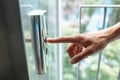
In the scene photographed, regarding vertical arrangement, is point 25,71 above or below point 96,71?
above

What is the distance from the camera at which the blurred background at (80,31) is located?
2.95ft

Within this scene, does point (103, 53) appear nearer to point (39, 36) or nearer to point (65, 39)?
point (65, 39)

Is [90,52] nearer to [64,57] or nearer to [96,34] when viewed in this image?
[96,34]

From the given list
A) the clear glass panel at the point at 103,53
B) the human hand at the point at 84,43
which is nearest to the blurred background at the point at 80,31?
the clear glass panel at the point at 103,53

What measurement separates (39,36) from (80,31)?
0.51 metres

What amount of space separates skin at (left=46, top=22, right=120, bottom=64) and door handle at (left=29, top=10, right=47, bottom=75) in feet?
0.25

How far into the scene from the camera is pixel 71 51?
25.0 inches

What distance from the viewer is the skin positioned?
58 cm

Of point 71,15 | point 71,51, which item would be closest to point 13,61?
point 71,51

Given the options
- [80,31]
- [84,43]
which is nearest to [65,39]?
[84,43]

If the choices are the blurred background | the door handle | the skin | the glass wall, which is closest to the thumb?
the skin

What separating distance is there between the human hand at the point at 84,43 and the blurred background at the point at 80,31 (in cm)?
18

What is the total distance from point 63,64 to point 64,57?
0.05 m

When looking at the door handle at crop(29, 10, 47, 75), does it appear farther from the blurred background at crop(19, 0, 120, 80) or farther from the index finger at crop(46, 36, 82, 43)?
the blurred background at crop(19, 0, 120, 80)
